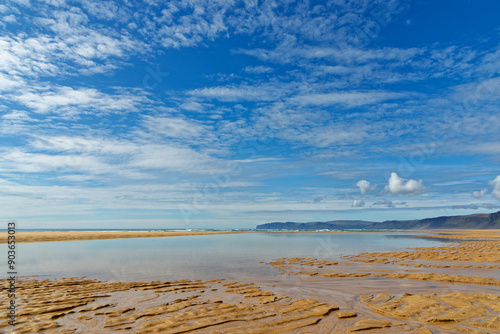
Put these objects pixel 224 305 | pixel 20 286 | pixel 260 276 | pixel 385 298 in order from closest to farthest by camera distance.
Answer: pixel 224 305, pixel 385 298, pixel 20 286, pixel 260 276

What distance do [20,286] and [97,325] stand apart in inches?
448

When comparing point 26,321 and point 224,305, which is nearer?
point 26,321

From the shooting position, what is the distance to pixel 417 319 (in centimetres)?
1147

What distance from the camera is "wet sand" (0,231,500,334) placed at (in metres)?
10.8

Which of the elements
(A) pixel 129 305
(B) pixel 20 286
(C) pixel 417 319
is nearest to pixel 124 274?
(B) pixel 20 286

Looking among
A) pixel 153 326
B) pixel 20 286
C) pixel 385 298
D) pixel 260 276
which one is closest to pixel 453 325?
pixel 385 298

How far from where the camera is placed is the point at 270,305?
13594mm

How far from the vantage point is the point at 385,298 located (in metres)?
14.8

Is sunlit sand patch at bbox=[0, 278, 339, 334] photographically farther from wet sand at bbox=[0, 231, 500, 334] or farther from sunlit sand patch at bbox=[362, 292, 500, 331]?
sunlit sand patch at bbox=[362, 292, 500, 331]

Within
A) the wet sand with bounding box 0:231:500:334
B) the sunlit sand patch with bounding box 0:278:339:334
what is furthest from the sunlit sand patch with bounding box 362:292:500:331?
the sunlit sand patch with bounding box 0:278:339:334

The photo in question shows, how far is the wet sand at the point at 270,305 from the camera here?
1078 cm

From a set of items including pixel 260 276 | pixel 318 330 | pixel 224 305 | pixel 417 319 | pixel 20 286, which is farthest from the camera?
pixel 260 276

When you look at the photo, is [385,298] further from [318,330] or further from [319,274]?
[319,274]

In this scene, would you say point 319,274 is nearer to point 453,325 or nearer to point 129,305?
point 453,325
